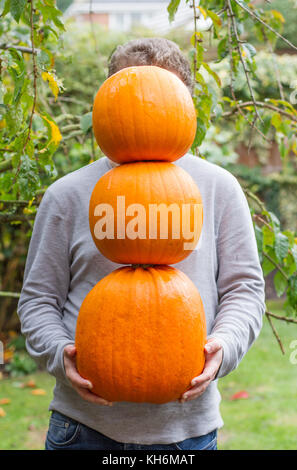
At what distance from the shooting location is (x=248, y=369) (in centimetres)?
488

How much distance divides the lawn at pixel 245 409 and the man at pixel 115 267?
218cm

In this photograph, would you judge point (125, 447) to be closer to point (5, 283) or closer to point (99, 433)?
point (99, 433)

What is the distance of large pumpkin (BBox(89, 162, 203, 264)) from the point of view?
3.45 feet

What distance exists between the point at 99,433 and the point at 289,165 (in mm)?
7816

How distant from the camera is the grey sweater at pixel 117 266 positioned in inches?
50.5

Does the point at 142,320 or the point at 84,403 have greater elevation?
the point at 142,320

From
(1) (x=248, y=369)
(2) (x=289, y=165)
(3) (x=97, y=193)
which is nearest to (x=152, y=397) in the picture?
(3) (x=97, y=193)

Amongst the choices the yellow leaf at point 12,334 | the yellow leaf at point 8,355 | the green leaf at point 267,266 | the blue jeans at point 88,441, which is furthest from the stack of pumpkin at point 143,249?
the yellow leaf at point 12,334

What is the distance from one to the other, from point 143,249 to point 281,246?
2.78 ft

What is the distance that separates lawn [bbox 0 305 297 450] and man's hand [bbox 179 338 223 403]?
7.95 ft

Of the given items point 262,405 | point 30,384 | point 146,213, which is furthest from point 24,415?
point 146,213

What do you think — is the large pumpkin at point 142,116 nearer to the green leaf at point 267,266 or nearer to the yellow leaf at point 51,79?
the yellow leaf at point 51,79

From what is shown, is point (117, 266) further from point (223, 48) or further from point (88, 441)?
point (223, 48)

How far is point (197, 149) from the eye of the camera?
5.72ft
